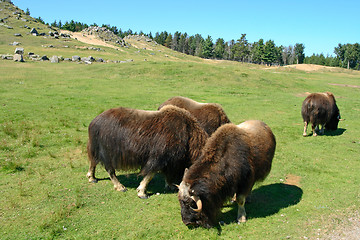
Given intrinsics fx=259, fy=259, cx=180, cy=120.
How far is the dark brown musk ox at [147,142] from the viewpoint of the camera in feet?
23.4

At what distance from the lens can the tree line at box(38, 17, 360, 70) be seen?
102500mm

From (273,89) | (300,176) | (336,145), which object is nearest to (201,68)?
(273,89)

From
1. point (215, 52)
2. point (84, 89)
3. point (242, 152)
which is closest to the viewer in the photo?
point (242, 152)

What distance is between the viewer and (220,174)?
5.73 metres

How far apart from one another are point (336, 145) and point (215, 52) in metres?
108

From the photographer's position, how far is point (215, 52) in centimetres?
11562

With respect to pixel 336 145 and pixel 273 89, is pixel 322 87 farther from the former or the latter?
pixel 336 145

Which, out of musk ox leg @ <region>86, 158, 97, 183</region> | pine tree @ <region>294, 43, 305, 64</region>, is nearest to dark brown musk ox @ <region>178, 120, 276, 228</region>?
musk ox leg @ <region>86, 158, 97, 183</region>

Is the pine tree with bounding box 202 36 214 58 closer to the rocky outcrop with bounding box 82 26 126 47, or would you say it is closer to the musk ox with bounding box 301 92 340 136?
the rocky outcrop with bounding box 82 26 126 47

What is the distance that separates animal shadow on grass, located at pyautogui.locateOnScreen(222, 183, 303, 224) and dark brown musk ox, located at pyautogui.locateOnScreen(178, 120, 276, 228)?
1.49ft

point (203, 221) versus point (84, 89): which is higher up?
point (84, 89)

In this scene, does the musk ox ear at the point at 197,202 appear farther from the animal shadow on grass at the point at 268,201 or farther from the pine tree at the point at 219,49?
the pine tree at the point at 219,49

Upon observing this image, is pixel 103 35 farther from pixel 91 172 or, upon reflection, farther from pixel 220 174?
pixel 220 174

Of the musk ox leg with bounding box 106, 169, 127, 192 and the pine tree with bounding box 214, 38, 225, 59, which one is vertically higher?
the pine tree with bounding box 214, 38, 225, 59
